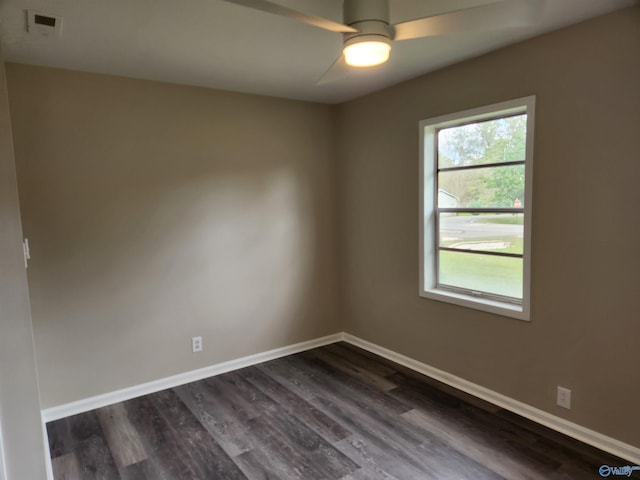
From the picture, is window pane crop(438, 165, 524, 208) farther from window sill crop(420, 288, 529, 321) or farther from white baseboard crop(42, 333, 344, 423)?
white baseboard crop(42, 333, 344, 423)

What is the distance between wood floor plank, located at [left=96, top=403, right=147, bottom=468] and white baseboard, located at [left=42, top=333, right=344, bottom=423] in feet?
0.27

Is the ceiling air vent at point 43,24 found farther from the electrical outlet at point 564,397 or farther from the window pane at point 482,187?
the electrical outlet at point 564,397

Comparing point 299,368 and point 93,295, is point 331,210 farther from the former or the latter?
point 93,295

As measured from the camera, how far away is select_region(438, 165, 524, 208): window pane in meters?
2.82

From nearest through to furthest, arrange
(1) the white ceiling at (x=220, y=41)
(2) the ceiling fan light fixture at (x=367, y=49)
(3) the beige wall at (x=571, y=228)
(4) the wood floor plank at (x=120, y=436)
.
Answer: (2) the ceiling fan light fixture at (x=367, y=49) → (1) the white ceiling at (x=220, y=41) → (3) the beige wall at (x=571, y=228) → (4) the wood floor plank at (x=120, y=436)

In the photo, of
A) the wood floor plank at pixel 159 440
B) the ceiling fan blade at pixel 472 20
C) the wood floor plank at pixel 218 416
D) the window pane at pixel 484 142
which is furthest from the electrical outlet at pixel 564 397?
the wood floor plank at pixel 159 440

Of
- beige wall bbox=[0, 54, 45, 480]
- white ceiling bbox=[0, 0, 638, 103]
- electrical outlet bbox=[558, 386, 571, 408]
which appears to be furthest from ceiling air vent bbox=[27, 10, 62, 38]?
electrical outlet bbox=[558, 386, 571, 408]

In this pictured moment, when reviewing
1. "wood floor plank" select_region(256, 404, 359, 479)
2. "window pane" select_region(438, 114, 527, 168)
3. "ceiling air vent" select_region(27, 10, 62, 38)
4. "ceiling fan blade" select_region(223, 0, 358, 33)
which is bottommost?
"wood floor plank" select_region(256, 404, 359, 479)

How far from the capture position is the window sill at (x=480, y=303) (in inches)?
108

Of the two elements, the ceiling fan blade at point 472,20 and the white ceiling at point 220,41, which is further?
the white ceiling at point 220,41

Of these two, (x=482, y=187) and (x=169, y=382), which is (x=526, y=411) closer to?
(x=482, y=187)

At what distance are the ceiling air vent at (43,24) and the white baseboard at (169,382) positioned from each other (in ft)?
8.11

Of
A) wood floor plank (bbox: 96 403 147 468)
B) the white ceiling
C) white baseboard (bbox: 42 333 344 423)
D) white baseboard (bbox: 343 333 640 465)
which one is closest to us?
the white ceiling

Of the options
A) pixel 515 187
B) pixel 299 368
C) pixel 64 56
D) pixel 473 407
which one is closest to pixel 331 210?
pixel 299 368
